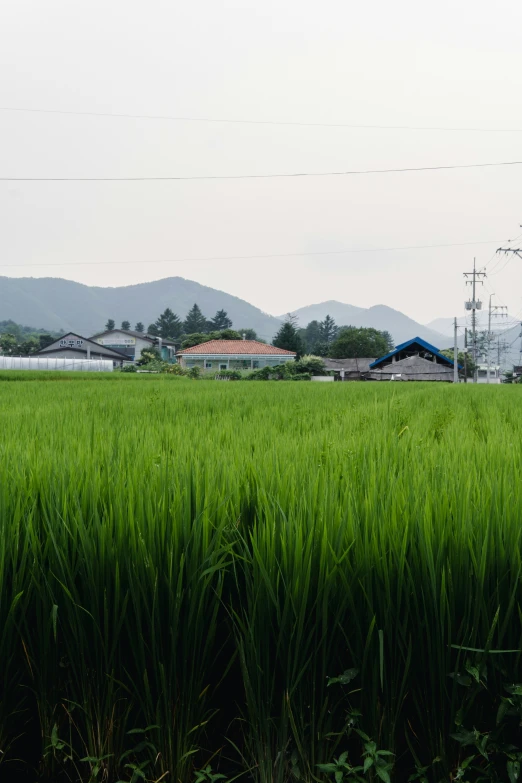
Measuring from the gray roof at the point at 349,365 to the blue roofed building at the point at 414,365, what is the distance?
8828 mm

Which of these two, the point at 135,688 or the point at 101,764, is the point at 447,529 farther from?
the point at 101,764

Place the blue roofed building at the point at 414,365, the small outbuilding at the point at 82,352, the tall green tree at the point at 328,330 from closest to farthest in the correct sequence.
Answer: the blue roofed building at the point at 414,365 < the small outbuilding at the point at 82,352 < the tall green tree at the point at 328,330

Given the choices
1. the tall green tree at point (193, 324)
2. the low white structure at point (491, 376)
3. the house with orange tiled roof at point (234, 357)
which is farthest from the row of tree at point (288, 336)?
the low white structure at point (491, 376)

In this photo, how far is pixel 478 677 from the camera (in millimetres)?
1092

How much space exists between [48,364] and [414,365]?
32.8m

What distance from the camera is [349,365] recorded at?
7356cm

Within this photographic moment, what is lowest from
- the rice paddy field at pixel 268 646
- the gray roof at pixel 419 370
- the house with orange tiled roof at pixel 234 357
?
the rice paddy field at pixel 268 646

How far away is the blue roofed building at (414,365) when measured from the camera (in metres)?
54.6

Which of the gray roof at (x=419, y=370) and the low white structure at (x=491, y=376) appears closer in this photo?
the gray roof at (x=419, y=370)

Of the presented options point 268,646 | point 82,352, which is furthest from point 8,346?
point 268,646

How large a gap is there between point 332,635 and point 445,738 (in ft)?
0.99

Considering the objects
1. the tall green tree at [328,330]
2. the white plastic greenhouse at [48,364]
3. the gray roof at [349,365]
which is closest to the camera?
the white plastic greenhouse at [48,364]

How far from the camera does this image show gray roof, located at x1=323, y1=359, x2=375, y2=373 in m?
70.9

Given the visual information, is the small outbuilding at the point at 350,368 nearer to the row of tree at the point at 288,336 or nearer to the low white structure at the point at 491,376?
the row of tree at the point at 288,336
